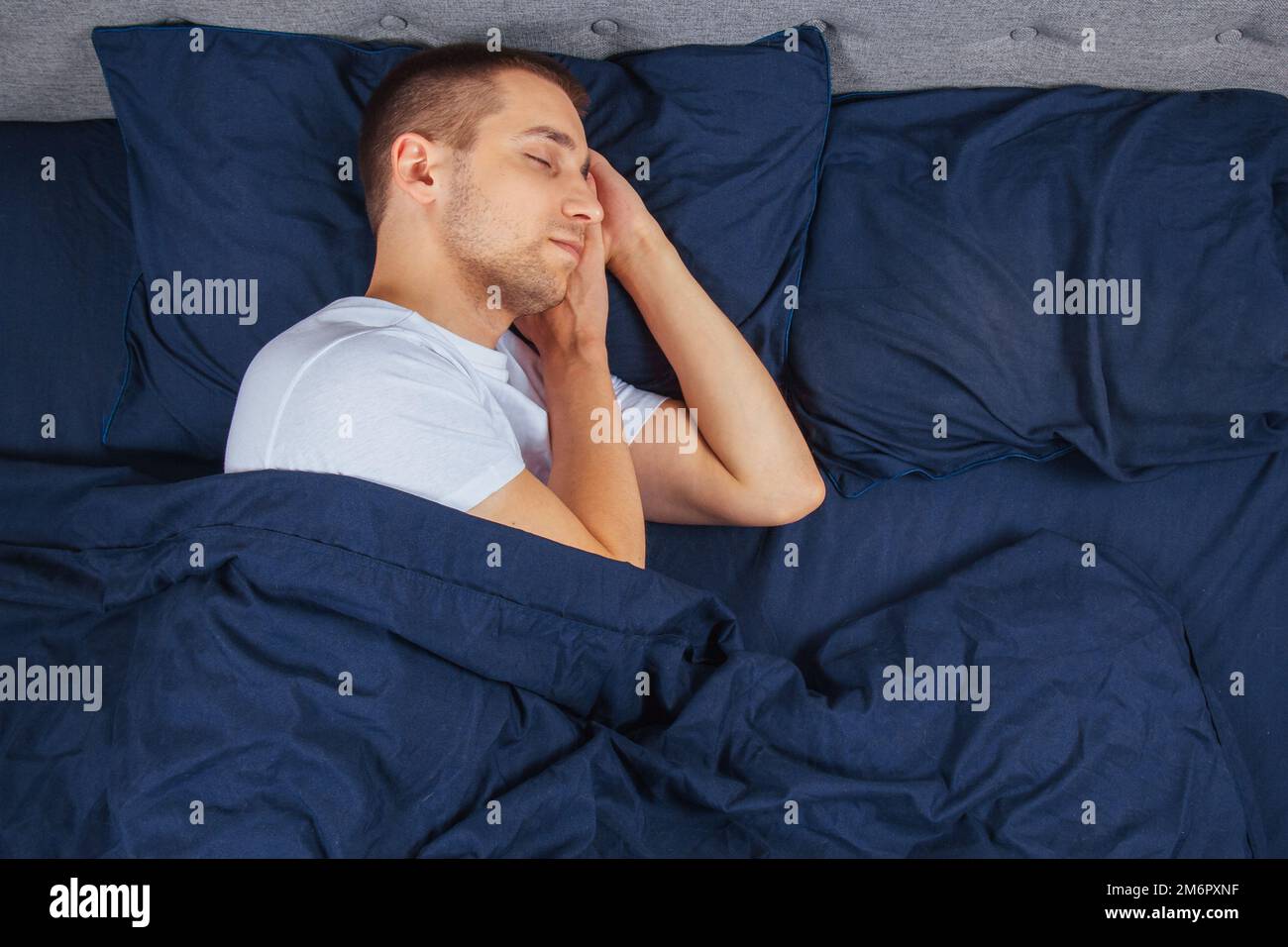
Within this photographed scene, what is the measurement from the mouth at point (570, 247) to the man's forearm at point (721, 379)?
96mm

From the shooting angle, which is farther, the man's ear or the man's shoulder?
the man's ear

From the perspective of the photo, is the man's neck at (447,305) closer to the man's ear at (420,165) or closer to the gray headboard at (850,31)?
the man's ear at (420,165)

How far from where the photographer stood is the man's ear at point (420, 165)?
1303mm

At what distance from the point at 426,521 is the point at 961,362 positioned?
29.0 inches

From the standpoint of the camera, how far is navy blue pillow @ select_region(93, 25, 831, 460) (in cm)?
140

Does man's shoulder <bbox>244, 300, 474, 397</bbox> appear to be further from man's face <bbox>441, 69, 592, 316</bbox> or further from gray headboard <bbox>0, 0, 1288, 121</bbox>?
gray headboard <bbox>0, 0, 1288, 121</bbox>

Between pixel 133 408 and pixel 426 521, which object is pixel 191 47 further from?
pixel 426 521

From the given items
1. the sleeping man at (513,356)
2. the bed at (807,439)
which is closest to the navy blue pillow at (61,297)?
the bed at (807,439)

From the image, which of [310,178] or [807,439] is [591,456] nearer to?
[807,439]

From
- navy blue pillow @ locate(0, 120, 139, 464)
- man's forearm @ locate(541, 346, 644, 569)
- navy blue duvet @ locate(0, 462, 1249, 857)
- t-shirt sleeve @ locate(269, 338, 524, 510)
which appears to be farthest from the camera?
navy blue pillow @ locate(0, 120, 139, 464)

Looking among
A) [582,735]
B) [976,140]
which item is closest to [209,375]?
[582,735]

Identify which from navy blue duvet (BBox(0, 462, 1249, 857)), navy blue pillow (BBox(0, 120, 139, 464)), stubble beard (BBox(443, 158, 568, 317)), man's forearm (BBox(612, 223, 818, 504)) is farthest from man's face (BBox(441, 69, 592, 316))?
navy blue pillow (BBox(0, 120, 139, 464))

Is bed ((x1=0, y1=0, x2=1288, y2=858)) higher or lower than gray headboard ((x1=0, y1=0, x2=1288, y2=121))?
lower

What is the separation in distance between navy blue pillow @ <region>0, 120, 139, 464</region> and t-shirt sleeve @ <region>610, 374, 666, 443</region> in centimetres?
70
